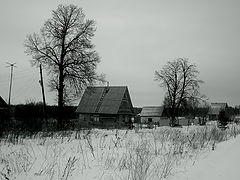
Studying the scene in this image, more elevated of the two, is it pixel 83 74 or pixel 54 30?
pixel 54 30

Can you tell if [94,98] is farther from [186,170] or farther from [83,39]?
[186,170]

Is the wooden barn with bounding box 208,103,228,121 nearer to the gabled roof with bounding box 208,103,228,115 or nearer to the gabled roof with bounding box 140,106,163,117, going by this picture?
the gabled roof with bounding box 208,103,228,115

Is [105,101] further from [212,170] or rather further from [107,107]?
[212,170]

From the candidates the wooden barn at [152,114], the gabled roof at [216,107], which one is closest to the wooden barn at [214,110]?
the gabled roof at [216,107]

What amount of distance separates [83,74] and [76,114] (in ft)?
86.7

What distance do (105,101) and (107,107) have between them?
5.28 feet

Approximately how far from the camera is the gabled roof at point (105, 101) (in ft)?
147

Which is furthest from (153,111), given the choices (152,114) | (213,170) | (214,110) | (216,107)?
(213,170)

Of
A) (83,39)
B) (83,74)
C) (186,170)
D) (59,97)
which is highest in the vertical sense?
(83,39)

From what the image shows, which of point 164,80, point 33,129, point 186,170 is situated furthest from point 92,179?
point 164,80

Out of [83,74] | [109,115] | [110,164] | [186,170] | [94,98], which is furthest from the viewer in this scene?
[94,98]

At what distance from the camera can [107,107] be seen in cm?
4512

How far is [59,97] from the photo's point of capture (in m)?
24.8

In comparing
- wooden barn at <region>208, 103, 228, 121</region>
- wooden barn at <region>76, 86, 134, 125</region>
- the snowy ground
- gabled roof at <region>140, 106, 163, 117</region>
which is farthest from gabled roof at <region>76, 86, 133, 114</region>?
wooden barn at <region>208, 103, 228, 121</region>
